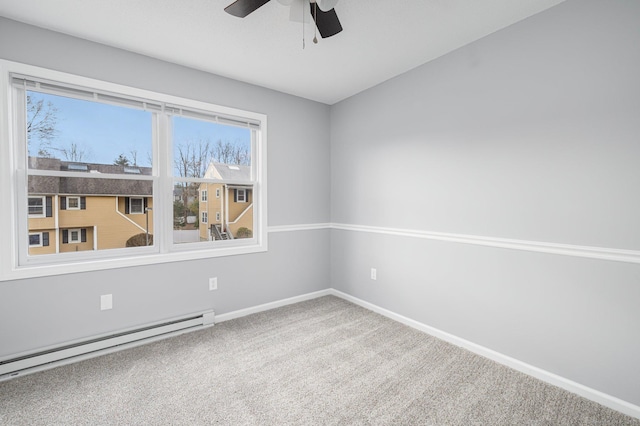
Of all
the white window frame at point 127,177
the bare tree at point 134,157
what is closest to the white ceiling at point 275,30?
the white window frame at point 127,177

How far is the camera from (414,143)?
282 cm

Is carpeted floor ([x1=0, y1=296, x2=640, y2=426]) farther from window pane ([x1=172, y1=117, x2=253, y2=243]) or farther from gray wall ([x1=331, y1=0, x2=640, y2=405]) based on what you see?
window pane ([x1=172, y1=117, x2=253, y2=243])

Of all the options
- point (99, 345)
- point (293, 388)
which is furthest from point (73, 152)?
point (293, 388)

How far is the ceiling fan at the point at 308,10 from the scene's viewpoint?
1.57 m

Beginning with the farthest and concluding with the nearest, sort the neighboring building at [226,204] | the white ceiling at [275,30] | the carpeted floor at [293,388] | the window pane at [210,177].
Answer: the neighboring building at [226,204] → the window pane at [210,177] → the white ceiling at [275,30] → the carpeted floor at [293,388]

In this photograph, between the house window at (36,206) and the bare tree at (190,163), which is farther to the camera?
the bare tree at (190,163)

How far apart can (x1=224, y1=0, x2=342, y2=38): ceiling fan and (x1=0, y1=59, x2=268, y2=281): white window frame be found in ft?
4.60

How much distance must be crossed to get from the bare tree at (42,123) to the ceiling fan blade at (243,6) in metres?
1.78

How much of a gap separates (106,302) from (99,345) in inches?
13.1

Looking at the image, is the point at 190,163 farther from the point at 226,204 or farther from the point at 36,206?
the point at 36,206

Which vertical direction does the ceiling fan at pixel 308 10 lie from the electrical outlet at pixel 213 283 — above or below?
above

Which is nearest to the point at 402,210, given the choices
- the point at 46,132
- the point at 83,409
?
the point at 83,409

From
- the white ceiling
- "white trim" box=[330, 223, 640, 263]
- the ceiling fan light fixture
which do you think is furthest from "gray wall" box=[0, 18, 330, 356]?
the ceiling fan light fixture

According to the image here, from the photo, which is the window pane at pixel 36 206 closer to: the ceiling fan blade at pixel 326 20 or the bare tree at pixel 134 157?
the bare tree at pixel 134 157
